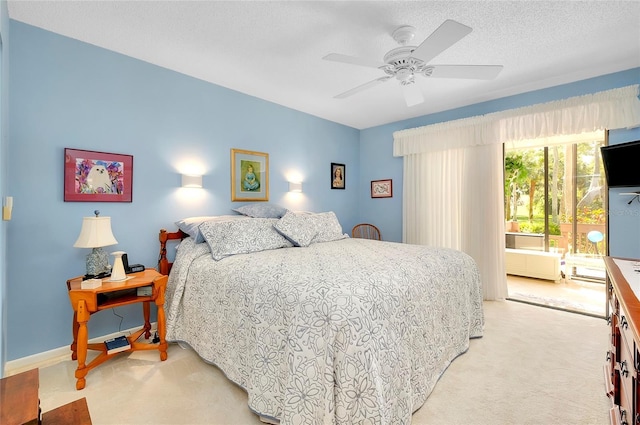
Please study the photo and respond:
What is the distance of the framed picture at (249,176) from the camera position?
3.50 metres

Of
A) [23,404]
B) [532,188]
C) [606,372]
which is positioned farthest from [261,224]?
[532,188]

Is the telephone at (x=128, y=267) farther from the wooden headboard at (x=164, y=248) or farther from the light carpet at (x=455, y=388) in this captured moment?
the light carpet at (x=455, y=388)

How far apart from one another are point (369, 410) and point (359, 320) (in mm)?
391

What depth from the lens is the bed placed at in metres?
1.39

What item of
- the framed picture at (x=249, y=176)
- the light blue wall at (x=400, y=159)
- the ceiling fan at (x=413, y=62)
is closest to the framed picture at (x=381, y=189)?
the light blue wall at (x=400, y=159)

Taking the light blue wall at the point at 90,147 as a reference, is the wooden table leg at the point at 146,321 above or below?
below

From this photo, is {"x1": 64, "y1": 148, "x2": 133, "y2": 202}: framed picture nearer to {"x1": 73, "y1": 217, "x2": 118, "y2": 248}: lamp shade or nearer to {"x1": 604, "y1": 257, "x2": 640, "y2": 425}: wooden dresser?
{"x1": 73, "y1": 217, "x2": 118, "y2": 248}: lamp shade

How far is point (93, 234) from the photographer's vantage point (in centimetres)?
215

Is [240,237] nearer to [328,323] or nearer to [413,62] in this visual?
[328,323]

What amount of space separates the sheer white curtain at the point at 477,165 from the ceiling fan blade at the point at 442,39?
7.17 ft

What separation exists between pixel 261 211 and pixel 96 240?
5.35 feet

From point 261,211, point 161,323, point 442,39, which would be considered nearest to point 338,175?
point 261,211

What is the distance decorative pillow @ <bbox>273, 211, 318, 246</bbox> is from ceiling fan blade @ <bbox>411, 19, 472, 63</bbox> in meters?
1.84

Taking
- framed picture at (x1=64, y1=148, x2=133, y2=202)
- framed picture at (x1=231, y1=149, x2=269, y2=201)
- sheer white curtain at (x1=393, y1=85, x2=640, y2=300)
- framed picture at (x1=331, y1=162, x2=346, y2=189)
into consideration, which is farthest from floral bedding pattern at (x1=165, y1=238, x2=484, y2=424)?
framed picture at (x1=331, y1=162, x2=346, y2=189)
